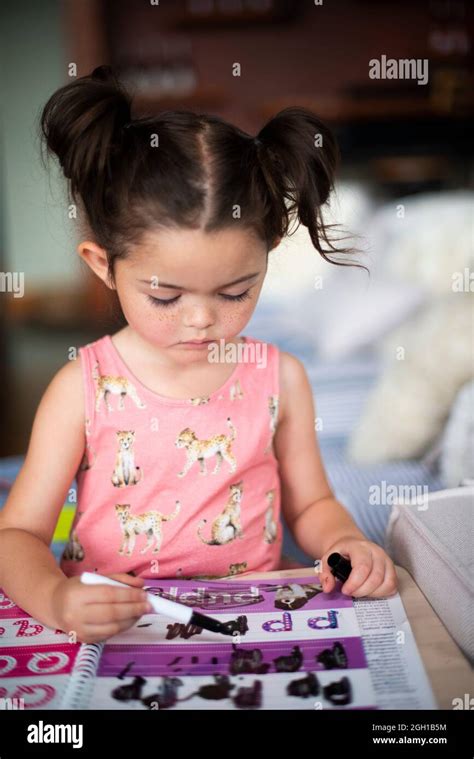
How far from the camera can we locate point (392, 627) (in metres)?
0.64

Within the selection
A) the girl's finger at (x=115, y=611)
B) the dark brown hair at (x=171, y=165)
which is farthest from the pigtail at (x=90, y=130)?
the girl's finger at (x=115, y=611)

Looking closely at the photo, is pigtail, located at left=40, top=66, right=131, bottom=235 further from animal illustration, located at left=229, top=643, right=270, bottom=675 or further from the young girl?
animal illustration, located at left=229, top=643, right=270, bottom=675

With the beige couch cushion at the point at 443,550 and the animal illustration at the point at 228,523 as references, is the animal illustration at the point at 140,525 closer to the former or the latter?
the animal illustration at the point at 228,523

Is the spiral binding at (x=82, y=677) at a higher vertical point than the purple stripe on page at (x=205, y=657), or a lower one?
higher

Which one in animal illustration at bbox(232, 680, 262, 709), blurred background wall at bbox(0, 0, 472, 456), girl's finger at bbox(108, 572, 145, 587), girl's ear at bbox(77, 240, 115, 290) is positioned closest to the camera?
animal illustration at bbox(232, 680, 262, 709)

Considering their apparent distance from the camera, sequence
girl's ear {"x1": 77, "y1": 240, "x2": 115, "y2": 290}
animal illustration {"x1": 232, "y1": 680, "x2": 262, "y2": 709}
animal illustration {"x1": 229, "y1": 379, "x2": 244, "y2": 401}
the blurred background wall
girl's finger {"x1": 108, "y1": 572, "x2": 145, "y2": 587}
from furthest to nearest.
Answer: the blurred background wall → animal illustration {"x1": 229, "y1": 379, "x2": 244, "y2": 401} → girl's ear {"x1": 77, "y1": 240, "x2": 115, "y2": 290} → girl's finger {"x1": 108, "y1": 572, "x2": 145, "y2": 587} → animal illustration {"x1": 232, "y1": 680, "x2": 262, "y2": 709}

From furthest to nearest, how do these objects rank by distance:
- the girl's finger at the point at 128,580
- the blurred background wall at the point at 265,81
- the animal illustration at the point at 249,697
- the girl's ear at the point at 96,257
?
the blurred background wall at the point at 265,81 < the girl's ear at the point at 96,257 < the girl's finger at the point at 128,580 < the animal illustration at the point at 249,697

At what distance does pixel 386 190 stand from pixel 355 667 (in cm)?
229

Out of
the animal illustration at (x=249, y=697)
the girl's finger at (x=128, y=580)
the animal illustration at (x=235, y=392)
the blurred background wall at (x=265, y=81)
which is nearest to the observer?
the animal illustration at (x=249, y=697)

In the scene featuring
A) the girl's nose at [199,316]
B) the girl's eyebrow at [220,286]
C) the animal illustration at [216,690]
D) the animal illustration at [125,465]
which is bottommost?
the animal illustration at [216,690]

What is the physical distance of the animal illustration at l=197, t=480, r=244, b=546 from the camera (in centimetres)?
84

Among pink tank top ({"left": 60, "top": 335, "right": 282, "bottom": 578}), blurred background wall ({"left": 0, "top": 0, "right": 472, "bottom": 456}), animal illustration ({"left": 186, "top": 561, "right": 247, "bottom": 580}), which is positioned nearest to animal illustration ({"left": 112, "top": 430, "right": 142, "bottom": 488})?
pink tank top ({"left": 60, "top": 335, "right": 282, "bottom": 578})

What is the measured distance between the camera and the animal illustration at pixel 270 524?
0.87 meters
